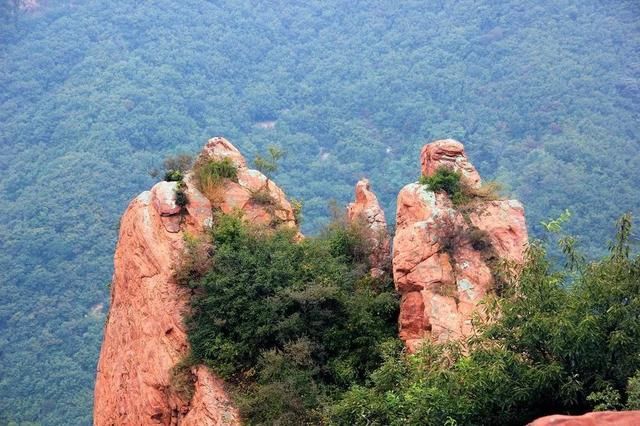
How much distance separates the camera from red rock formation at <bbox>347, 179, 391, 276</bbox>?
24297mm

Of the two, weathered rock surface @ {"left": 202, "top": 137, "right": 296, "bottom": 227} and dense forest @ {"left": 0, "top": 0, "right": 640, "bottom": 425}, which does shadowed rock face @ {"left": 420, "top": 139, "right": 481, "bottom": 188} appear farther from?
dense forest @ {"left": 0, "top": 0, "right": 640, "bottom": 425}

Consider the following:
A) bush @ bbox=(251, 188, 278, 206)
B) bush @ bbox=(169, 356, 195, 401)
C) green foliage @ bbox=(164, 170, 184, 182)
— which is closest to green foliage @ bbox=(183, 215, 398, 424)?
bush @ bbox=(169, 356, 195, 401)

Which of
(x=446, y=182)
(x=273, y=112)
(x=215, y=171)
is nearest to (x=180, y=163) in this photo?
(x=215, y=171)

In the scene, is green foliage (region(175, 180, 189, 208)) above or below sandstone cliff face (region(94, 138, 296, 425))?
above

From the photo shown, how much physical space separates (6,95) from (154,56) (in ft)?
65.3

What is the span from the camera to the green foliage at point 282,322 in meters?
20.8

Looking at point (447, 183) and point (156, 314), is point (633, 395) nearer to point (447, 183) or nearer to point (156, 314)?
point (447, 183)

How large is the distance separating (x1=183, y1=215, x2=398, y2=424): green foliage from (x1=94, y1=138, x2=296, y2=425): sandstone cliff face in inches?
27.1

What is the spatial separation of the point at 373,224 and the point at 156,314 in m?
7.12

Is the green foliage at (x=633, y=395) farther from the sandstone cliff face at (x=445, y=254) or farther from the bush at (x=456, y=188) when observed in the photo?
the bush at (x=456, y=188)

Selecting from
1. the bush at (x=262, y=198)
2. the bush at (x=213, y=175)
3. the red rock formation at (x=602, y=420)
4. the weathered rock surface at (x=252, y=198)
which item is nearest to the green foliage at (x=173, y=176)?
the bush at (x=213, y=175)

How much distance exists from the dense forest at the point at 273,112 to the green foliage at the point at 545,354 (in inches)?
1679

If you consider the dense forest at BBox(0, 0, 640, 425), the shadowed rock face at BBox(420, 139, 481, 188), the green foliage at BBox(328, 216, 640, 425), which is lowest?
the green foliage at BBox(328, 216, 640, 425)

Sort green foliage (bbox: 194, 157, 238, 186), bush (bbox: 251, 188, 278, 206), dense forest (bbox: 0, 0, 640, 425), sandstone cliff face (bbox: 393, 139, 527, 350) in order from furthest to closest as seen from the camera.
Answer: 1. dense forest (bbox: 0, 0, 640, 425)
2. bush (bbox: 251, 188, 278, 206)
3. green foliage (bbox: 194, 157, 238, 186)
4. sandstone cliff face (bbox: 393, 139, 527, 350)
